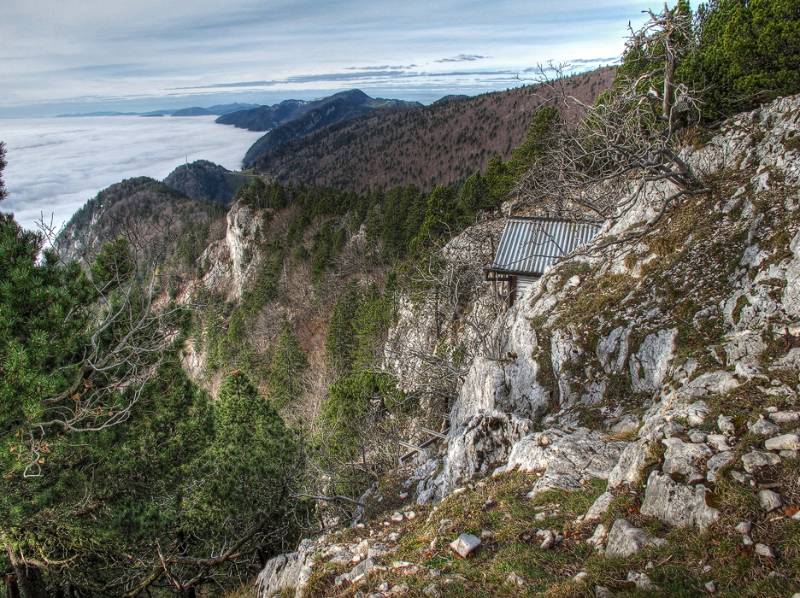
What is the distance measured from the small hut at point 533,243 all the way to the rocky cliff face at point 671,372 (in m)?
3.33

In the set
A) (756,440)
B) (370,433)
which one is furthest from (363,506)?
(370,433)

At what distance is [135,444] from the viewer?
9.80 meters

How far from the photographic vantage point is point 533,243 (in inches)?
667

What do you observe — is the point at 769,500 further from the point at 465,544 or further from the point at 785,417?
the point at 465,544

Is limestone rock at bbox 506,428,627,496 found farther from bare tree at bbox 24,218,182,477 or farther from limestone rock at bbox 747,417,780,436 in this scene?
bare tree at bbox 24,218,182,477

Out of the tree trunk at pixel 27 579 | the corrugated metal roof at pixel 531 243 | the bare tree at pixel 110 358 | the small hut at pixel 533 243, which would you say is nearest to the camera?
the bare tree at pixel 110 358

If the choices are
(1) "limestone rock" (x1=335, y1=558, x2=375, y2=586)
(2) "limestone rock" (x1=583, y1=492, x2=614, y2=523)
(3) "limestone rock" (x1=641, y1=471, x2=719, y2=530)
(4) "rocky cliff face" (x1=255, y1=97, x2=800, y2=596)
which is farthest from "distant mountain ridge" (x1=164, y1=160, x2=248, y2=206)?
(3) "limestone rock" (x1=641, y1=471, x2=719, y2=530)

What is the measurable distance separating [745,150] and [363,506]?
1135 cm

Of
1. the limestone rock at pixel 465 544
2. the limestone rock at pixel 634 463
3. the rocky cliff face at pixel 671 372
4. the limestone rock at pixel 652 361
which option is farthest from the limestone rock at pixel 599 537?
the limestone rock at pixel 652 361

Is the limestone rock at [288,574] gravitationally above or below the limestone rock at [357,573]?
below

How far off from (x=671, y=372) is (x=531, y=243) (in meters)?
10.0

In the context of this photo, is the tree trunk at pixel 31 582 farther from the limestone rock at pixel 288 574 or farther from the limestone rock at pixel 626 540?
the limestone rock at pixel 626 540

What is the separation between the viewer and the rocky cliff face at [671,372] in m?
4.34

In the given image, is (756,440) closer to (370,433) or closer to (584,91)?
(370,433)
